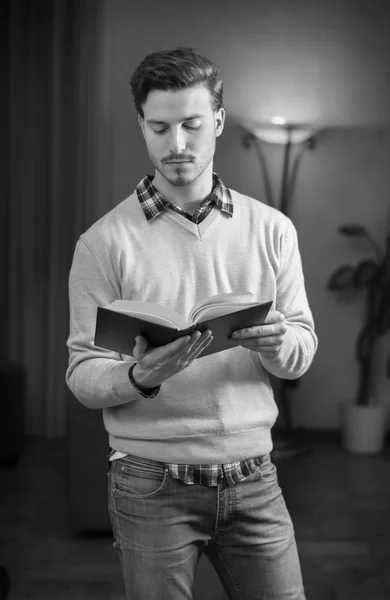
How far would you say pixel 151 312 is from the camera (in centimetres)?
114

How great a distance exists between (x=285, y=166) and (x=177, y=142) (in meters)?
3.27

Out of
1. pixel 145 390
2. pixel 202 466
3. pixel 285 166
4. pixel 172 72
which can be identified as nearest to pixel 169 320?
pixel 145 390

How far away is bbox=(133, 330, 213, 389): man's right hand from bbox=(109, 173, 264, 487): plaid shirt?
5cm

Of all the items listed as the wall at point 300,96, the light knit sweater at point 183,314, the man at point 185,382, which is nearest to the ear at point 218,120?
the man at point 185,382

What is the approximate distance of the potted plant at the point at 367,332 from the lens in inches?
177

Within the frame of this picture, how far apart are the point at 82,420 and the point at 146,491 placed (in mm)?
1915

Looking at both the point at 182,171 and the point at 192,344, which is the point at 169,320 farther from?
the point at 182,171

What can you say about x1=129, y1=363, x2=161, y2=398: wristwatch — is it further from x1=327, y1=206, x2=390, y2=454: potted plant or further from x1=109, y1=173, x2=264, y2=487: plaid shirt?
A: x1=327, y1=206, x2=390, y2=454: potted plant

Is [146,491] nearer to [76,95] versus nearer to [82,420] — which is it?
[82,420]

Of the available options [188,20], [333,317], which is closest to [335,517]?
[333,317]

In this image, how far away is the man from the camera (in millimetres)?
1300

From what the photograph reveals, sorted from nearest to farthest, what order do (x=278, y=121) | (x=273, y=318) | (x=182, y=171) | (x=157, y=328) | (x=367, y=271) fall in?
(x=157, y=328), (x=273, y=318), (x=182, y=171), (x=278, y=121), (x=367, y=271)

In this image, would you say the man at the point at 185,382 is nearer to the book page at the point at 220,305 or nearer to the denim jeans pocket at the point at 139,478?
the denim jeans pocket at the point at 139,478

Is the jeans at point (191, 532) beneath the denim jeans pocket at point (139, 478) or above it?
beneath
